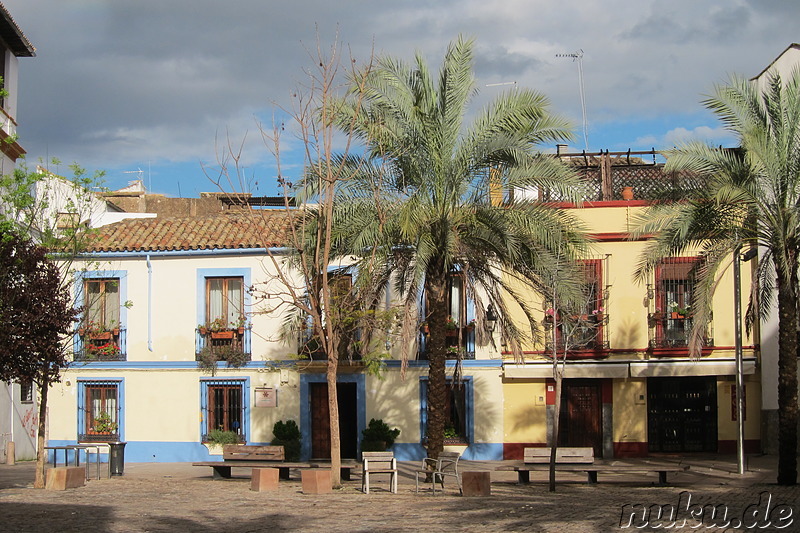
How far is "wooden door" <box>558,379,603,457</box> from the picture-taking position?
86.6ft

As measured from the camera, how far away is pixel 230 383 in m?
27.3

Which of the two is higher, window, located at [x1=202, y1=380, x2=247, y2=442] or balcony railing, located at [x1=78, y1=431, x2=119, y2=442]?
window, located at [x1=202, y1=380, x2=247, y2=442]

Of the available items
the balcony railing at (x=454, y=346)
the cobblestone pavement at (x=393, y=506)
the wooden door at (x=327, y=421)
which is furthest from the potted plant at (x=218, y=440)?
the cobblestone pavement at (x=393, y=506)

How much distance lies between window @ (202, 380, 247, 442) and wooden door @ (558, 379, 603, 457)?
8850 millimetres

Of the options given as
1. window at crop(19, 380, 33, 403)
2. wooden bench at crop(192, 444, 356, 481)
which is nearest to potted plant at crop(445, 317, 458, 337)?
wooden bench at crop(192, 444, 356, 481)

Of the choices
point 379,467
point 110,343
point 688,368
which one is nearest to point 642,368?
point 688,368

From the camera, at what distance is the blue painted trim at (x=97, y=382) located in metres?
27.8

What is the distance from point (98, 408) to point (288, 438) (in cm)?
590

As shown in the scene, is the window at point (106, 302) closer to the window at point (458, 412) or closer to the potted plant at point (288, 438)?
the potted plant at point (288, 438)

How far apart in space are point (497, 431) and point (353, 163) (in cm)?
995

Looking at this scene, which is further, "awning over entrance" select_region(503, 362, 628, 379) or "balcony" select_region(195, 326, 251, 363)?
"balcony" select_region(195, 326, 251, 363)

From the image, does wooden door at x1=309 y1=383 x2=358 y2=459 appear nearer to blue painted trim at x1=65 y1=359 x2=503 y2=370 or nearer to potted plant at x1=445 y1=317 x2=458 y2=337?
blue painted trim at x1=65 y1=359 x2=503 y2=370

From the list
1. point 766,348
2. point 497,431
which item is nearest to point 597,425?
point 497,431

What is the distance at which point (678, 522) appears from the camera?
41.6 feet
